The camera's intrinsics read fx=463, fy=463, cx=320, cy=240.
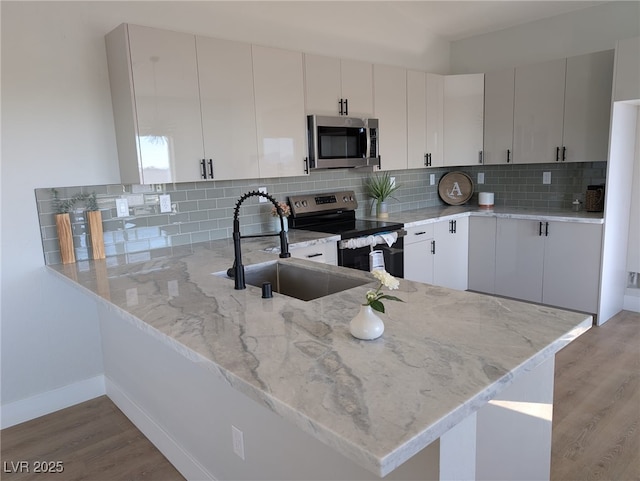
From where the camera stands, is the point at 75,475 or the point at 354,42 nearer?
the point at 75,475

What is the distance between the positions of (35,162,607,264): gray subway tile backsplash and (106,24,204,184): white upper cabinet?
0.32 m

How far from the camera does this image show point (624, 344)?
3.55 meters

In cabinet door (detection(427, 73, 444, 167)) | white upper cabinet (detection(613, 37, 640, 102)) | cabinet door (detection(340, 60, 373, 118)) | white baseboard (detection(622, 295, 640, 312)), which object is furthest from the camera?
cabinet door (detection(427, 73, 444, 167))

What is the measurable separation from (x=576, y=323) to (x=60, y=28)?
3002mm

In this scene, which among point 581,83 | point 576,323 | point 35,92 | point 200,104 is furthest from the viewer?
point 581,83

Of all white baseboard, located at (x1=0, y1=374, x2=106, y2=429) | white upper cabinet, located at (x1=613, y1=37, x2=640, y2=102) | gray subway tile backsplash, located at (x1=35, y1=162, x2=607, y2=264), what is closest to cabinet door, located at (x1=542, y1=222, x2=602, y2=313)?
gray subway tile backsplash, located at (x1=35, y1=162, x2=607, y2=264)

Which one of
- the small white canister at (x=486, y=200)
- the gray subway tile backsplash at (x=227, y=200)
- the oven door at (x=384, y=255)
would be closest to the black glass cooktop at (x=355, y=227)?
the oven door at (x=384, y=255)

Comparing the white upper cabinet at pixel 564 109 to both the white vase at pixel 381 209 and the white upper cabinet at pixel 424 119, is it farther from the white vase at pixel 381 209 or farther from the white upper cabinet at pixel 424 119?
the white vase at pixel 381 209

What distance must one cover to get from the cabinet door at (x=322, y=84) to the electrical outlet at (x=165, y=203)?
4.00 ft

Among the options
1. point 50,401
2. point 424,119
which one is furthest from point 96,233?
point 424,119

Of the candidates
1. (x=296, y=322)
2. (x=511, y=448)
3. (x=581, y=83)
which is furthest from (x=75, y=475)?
(x=581, y=83)

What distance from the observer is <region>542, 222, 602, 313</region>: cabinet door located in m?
3.86

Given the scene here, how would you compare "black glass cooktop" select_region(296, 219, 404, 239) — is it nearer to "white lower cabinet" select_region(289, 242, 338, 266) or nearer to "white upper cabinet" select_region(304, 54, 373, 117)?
"white lower cabinet" select_region(289, 242, 338, 266)

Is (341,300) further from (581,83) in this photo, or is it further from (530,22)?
(530,22)
